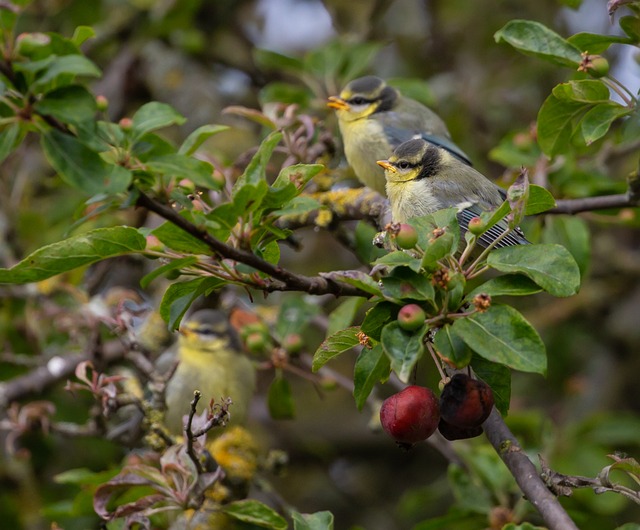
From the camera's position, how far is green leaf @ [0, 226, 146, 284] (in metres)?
1.99

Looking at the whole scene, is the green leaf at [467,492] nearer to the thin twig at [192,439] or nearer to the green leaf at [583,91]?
the thin twig at [192,439]

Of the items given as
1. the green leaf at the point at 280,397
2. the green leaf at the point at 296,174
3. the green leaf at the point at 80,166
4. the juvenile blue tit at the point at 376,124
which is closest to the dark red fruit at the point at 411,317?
the green leaf at the point at 296,174

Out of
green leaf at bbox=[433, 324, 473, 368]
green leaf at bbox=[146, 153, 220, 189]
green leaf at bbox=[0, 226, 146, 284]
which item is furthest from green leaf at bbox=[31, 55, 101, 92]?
green leaf at bbox=[433, 324, 473, 368]

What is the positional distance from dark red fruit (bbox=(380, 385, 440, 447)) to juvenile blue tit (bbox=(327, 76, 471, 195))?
175cm

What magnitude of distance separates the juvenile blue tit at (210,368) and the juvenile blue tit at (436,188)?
58.3 inches

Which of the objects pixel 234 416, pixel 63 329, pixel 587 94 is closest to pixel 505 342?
pixel 587 94

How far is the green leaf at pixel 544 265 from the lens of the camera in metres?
1.88

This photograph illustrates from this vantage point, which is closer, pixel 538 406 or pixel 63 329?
pixel 63 329

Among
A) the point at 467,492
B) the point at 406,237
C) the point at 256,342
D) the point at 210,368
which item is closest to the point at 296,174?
the point at 406,237

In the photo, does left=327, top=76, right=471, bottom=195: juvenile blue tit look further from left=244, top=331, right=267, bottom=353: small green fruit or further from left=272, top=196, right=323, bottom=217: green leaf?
left=272, top=196, right=323, bottom=217: green leaf

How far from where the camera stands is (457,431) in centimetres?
199

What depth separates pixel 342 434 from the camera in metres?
5.61

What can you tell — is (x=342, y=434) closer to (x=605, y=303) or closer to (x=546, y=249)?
(x=605, y=303)

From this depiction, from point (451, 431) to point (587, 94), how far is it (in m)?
1.08
